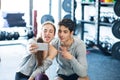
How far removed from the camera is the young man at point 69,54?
1872mm

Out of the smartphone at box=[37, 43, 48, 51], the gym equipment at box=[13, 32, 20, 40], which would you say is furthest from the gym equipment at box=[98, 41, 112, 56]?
the smartphone at box=[37, 43, 48, 51]

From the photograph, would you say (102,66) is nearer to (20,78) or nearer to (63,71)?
(63,71)

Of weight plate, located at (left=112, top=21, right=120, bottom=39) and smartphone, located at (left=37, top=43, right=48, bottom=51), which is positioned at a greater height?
weight plate, located at (left=112, top=21, right=120, bottom=39)

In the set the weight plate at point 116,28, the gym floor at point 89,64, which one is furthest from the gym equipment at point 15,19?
the weight plate at point 116,28

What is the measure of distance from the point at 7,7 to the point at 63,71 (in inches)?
191

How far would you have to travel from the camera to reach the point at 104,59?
14.2 ft

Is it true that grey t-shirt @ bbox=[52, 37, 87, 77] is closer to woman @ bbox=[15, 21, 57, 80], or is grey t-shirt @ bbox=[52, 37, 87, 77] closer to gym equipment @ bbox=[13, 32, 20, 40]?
woman @ bbox=[15, 21, 57, 80]

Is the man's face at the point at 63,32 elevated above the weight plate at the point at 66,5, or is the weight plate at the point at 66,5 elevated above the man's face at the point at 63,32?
the weight plate at the point at 66,5

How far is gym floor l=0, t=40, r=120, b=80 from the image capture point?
3.21 m

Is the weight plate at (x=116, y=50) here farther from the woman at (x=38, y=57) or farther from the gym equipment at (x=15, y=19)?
the gym equipment at (x=15, y=19)

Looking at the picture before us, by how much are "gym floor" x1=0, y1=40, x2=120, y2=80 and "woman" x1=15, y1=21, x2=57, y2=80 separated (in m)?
1.14

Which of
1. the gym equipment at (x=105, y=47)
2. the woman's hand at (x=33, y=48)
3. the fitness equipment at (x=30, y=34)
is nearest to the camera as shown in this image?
the woman's hand at (x=33, y=48)

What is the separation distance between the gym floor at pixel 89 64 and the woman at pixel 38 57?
1.14 metres

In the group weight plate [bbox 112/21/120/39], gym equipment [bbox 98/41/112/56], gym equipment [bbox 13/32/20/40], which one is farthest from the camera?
gym equipment [bbox 13/32/20/40]
